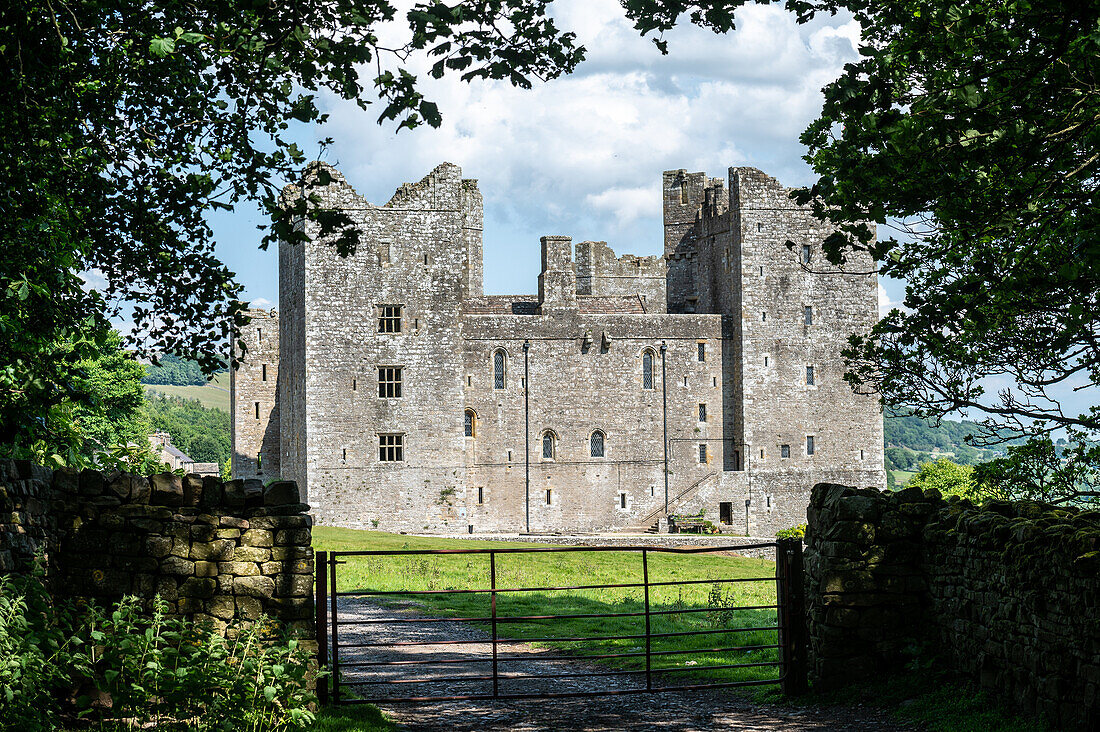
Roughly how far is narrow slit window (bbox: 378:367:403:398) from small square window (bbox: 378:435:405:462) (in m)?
1.87

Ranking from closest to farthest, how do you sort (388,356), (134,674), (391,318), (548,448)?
(134,674) < (388,356) < (391,318) < (548,448)

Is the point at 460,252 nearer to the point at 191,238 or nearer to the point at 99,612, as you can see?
the point at 191,238

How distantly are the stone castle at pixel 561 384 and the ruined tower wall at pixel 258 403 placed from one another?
34cm

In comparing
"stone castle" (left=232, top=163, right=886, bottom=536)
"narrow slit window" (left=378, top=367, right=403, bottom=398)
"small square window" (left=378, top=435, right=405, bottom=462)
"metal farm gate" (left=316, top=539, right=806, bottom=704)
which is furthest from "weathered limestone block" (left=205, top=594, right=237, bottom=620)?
"narrow slit window" (left=378, top=367, right=403, bottom=398)

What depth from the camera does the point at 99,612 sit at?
30.3 ft

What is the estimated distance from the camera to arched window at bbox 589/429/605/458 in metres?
50.4

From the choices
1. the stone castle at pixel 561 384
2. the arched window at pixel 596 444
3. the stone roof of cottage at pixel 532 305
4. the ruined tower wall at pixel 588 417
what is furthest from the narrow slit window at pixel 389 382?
the arched window at pixel 596 444

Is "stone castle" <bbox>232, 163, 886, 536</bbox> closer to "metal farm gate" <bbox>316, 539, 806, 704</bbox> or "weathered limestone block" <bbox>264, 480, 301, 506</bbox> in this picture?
"metal farm gate" <bbox>316, 539, 806, 704</bbox>

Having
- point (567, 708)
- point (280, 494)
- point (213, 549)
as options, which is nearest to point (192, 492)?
point (213, 549)

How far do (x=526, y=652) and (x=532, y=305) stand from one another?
39535 mm

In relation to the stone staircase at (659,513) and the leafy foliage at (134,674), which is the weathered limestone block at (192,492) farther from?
the stone staircase at (659,513)

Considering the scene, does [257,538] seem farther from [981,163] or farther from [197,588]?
[981,163]

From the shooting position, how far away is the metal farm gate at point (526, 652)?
35.2ft

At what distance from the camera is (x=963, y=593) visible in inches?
400
